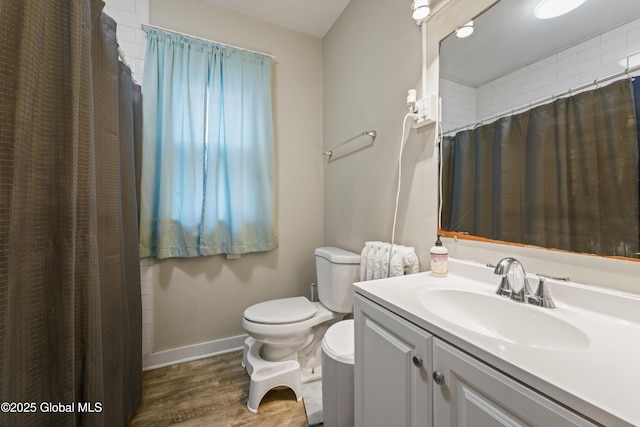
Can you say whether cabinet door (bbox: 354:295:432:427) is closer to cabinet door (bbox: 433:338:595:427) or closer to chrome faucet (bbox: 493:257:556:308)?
cabinet door (bbox: 433:338:595:427)

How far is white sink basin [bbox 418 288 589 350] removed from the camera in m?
0.63

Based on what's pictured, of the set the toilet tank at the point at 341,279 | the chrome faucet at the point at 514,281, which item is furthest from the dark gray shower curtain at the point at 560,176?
the toilet tank at the point at 341,279

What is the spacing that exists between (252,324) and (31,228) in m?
1.02

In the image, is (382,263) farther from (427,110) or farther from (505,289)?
(427,110)

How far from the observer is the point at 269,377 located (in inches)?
54.2

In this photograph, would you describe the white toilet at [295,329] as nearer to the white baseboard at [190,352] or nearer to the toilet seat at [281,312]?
the toilet seat at [281,312]

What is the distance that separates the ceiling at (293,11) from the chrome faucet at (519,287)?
6.57 ft

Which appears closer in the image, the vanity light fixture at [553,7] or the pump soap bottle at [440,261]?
the vanity light fixture at [553,7]

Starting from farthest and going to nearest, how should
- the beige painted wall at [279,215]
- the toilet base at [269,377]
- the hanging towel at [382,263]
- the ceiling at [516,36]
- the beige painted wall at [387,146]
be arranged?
1. the beige painted wall at [279,215]
2. the toilet base at [269,377]
3. the hanging towel at [382,263]
4. the beige painted wall at [387,146]
5. the ceiling at [516,36]

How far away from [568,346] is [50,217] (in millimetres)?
1481

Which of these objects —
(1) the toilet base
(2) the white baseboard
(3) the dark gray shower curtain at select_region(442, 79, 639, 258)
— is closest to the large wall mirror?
(3) the dark gray shower curtain at select_region(442, 79, 639, 258)

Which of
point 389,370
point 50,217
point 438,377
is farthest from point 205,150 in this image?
point 438,377

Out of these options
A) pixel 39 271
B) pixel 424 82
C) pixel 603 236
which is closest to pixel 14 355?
pixel 39 271

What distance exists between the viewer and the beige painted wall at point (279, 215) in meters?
1.77
